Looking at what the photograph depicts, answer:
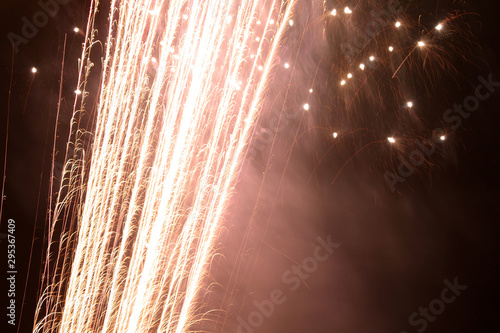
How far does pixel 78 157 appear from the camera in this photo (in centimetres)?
396

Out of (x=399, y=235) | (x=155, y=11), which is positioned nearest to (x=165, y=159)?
(x=155, y=11)

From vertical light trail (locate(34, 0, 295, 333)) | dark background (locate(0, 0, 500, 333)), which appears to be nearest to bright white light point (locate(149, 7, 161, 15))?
vertical light trail (locate(34, 0, 295, 333))

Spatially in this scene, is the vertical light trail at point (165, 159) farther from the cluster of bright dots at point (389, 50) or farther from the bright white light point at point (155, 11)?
the cluster of bright dots at point (389, 50)

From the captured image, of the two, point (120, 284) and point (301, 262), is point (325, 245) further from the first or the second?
point (120, 284)

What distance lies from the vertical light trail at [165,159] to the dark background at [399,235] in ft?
2.38

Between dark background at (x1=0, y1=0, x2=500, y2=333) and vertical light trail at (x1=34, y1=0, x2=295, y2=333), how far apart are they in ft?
2.38

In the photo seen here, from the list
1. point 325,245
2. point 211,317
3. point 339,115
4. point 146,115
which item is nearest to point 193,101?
point 146,115

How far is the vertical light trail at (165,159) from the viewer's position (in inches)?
125

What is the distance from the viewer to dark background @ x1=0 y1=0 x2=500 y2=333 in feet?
9.73

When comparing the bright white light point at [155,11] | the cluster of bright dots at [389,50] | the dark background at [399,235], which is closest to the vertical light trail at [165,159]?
the bright white light point at [155,11]

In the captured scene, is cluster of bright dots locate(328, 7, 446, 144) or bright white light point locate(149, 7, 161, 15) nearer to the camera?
cluster of bright dots locate(328, 7, 446, 144)

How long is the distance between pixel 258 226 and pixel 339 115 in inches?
55.0

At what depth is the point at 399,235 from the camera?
3160mm

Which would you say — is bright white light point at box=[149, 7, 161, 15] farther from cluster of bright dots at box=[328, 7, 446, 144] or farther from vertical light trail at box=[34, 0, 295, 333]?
cluster of bright dots at box=[328, 7, 446, 144]
